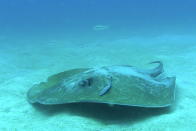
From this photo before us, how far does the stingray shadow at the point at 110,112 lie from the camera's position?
13.7ft

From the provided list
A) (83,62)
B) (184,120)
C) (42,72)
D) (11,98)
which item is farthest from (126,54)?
(184,120)

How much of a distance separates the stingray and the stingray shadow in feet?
1.08

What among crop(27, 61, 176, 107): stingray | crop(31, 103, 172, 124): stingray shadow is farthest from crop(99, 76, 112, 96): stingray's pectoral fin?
crop(31, 103, 172, 124): stingray shadow

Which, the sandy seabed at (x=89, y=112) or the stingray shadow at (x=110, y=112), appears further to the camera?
the stingray shadow at (x=110, y=112)

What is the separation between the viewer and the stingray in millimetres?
3873

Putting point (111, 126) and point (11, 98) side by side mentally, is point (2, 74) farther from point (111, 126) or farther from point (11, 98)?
point (111, 126)

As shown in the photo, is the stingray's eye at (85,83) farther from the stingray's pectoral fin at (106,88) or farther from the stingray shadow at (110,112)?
the stingray shadow at (110,112)

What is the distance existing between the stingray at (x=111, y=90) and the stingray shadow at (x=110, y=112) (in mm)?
329

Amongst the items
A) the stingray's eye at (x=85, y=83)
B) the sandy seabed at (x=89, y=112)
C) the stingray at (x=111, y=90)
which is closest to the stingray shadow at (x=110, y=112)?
the sandy seabed at (x=89, y=112)

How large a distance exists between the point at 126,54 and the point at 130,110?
6038 millimetres

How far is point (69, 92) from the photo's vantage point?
4.14 metres

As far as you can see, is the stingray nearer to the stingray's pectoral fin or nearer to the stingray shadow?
the stingray's pectoral fin

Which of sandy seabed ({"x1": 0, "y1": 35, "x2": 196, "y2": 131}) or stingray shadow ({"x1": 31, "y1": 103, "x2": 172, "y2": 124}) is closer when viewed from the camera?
sandy seabed ({"x1": 0, "y1": 35, "x2": 196, "y2": 131})

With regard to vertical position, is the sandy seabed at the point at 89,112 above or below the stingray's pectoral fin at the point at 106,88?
below
